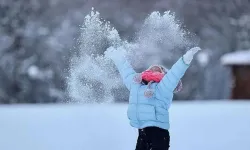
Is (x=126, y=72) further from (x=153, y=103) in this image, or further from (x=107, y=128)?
Result: (x=107, y=128)

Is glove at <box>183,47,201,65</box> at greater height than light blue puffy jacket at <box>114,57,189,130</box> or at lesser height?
greater

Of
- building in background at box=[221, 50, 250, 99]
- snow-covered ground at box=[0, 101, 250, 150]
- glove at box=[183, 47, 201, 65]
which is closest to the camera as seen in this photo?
glove at box=[183, 47, 201, 65]

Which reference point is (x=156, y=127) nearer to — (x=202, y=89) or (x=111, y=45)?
(x=111, y=45)

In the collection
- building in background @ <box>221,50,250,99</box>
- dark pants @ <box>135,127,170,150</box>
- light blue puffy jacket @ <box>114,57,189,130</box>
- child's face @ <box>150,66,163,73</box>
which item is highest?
building in background @ <box>221,50,250,99</box>

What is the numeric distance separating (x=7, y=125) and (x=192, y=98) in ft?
14.0

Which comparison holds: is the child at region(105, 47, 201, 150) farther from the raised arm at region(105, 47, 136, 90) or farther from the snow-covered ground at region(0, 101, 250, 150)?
the snow-covered ground at region(0, 101, 250, 150)

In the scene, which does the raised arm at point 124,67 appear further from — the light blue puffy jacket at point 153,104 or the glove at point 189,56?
the glove at point 189,56

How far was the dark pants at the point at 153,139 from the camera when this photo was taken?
183 cm

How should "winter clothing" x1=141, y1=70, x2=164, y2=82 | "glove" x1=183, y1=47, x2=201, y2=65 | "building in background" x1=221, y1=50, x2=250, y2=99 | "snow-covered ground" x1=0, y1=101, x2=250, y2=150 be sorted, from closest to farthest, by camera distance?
"glove" x1=183, y1=47, x2=201, y2=65, "winter clothing" x1=141, y1=70, x2=164, y2=82, "snow-covered ground" x1=0, y1=101, x2=250, y2=150, "building in background" x1=221, y1=50, x2=250, y2=99

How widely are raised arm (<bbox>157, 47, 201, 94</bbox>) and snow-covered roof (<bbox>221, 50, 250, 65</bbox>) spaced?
4.47m

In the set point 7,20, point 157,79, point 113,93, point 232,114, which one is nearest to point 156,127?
point 157,79

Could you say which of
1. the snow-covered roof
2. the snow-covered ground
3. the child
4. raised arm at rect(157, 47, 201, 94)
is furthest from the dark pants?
the snow-covered roof

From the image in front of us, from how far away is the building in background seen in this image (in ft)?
20.2

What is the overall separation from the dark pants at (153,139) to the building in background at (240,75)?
4362 mm
